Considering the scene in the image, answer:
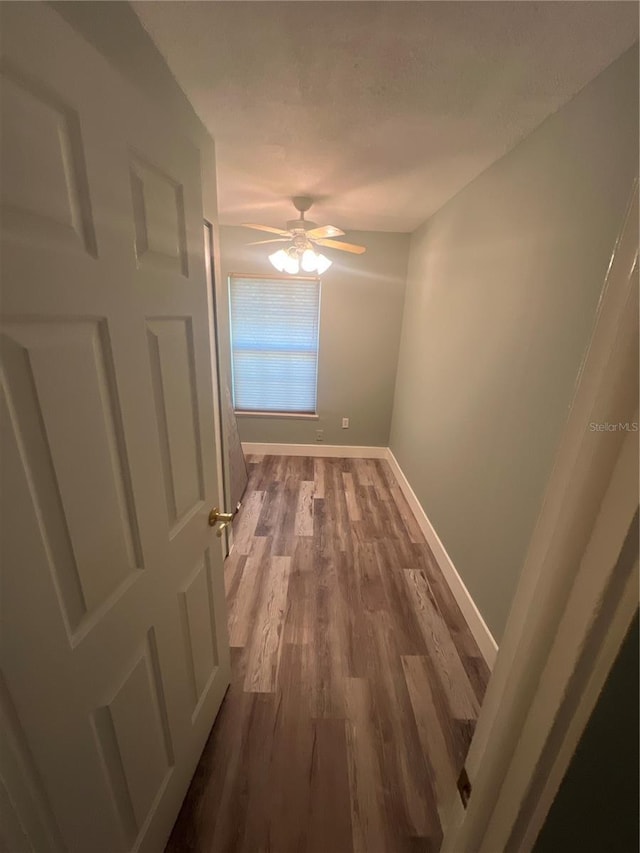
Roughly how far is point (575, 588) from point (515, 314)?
1425 millimetres

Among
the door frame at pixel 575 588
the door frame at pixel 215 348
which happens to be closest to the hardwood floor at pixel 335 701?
the door frame at pixel 215 348

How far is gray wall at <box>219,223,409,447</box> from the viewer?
3.30 m

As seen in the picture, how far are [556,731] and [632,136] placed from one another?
1537 millimetres

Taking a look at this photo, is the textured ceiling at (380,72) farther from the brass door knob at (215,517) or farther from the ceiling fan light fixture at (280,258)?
the brass door knob at (215,517)

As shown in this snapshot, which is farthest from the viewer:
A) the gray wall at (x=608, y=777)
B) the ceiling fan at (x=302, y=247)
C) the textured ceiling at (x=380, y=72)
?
the ceiling fan at (x=302, y=247)

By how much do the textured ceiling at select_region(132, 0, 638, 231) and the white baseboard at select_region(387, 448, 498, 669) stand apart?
2271mm

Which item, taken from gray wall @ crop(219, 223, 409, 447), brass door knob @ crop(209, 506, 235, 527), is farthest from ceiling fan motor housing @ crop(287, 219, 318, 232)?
brass door knob @ crop(209, 506, 235, 527)

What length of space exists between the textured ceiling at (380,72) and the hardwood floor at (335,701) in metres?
2.39

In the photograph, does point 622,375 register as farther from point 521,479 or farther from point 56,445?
point 521,479

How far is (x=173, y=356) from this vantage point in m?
0.88

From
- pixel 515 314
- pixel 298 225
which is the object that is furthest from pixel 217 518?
pixel 298 225

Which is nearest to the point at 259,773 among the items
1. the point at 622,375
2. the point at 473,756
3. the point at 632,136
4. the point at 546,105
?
the point at 473,756

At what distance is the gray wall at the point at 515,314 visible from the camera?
1116 millimetres

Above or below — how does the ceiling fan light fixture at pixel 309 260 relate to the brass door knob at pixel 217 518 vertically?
above
